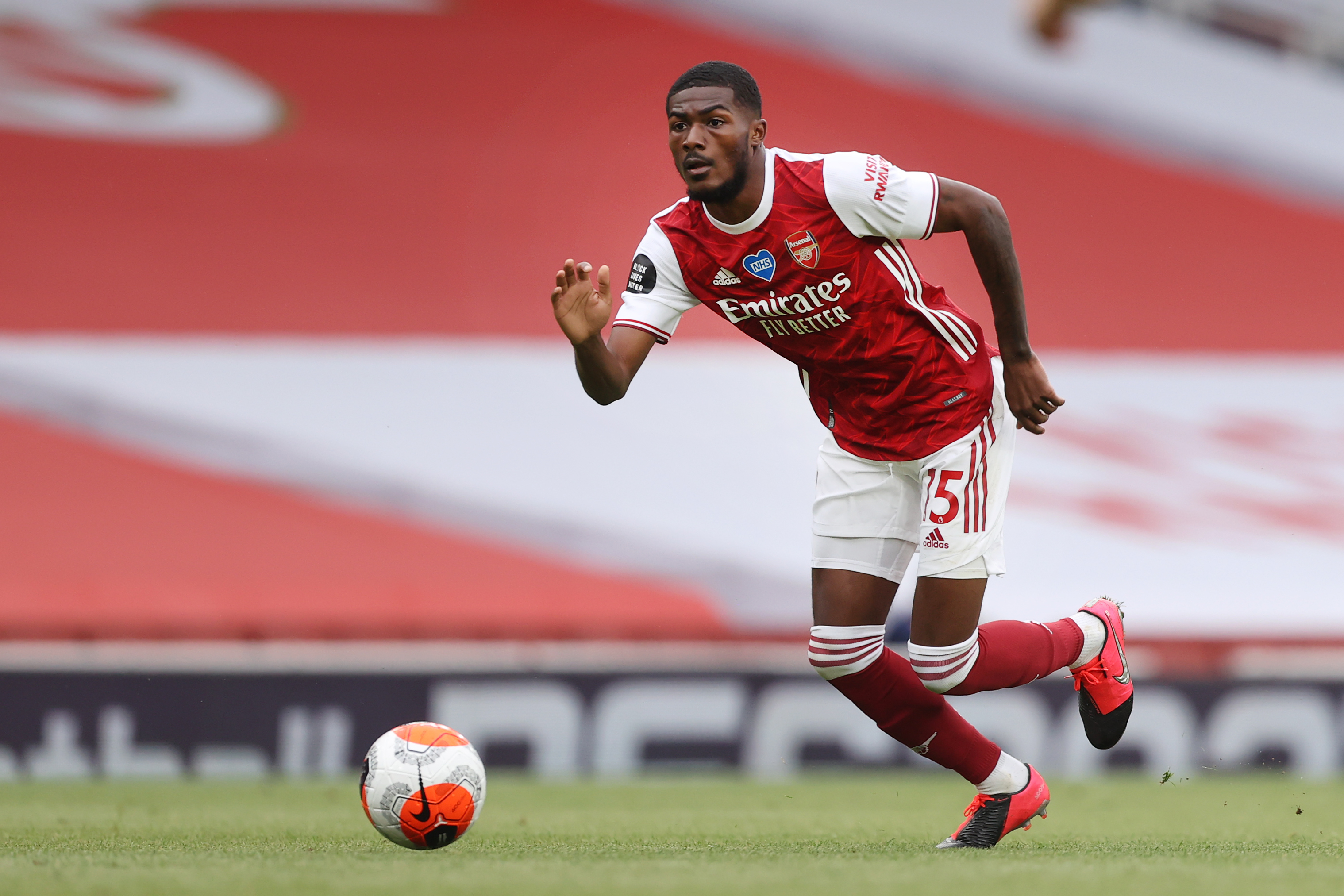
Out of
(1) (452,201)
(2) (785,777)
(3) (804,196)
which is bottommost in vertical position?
(2) (785,777)

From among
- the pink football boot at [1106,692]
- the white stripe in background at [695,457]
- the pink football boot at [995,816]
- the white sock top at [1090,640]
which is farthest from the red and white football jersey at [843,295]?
the white stripe in background at [695,457]

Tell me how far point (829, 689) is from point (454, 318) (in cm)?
478

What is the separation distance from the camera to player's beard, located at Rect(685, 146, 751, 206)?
4332 mm

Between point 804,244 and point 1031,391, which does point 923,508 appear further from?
point 804,244

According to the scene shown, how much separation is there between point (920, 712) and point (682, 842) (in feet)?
3.04

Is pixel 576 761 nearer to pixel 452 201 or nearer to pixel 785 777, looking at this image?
pixel 785 777

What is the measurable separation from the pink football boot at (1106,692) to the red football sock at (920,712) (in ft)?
1.26

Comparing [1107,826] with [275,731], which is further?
[275,731]

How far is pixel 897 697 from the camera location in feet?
15.2

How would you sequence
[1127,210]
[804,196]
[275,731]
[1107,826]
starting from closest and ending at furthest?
[804,196]
[1107,826]
[275,731]
[1127,210]

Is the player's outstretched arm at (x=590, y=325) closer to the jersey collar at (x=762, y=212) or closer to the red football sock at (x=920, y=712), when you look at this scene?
the jersey collar at (x=762, y=212)

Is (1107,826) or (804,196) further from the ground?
(804,196)

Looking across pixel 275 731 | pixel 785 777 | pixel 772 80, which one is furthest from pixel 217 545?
pixel 772 80

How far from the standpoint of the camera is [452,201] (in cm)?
1251
